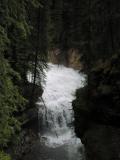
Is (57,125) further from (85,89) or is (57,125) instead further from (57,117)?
(85,89)

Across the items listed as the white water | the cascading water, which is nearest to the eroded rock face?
the cascading water

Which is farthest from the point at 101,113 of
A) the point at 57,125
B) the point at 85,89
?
the point at 57,125

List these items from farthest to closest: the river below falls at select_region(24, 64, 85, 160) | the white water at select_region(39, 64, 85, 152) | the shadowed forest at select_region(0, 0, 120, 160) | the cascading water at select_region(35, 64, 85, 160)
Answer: the white water at select_region(39, 64, 85, 152), the cascading water at select_region(35, 64, 85, 160), the river below falls at select_region(24, 64, 85, 160), the shadowed forest at select_region(0, 0, 120, 160)

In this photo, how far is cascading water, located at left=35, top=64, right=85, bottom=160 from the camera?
20312mm

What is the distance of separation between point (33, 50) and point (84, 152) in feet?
27.2

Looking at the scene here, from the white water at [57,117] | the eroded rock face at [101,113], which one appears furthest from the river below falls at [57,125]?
the eroded rock face at [101,113]

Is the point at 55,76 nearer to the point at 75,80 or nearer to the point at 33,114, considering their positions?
the point at 75,80

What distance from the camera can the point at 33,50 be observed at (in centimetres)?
2316

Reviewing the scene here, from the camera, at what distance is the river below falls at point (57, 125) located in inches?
737

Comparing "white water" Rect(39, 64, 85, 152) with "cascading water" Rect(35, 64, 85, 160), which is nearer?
"cascading water" Rect(35, 64, 85, 160)

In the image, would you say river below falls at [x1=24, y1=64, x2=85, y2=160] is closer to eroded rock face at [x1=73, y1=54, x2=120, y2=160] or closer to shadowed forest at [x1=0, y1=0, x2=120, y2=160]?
shadowed forest at [x1=0, y1=0, x2=120, y2=160]

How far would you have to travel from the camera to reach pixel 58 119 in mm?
23469

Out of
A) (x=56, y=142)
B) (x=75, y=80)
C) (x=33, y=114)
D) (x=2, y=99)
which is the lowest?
(x=2, y=99)

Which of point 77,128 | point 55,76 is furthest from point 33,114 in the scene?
point 55,76
